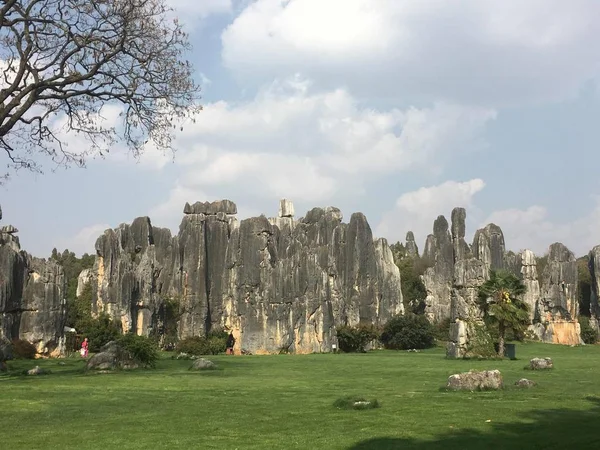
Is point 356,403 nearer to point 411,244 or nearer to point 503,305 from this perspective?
point 503,305

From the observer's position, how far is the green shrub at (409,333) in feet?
224

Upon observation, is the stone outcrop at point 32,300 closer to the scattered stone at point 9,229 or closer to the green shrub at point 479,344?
the scattered stone at point 9,229

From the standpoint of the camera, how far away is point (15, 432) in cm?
1423

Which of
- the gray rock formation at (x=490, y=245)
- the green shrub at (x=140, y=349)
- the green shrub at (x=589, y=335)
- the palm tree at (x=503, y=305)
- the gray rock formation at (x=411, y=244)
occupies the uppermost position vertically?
the gray rock formation at (x=411, y=244)

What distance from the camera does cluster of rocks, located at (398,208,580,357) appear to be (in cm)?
7006

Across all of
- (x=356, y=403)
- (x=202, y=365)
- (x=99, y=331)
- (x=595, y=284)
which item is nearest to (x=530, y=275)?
(x=595, y=284)

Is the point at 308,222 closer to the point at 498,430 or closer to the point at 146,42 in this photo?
the point at 146,42

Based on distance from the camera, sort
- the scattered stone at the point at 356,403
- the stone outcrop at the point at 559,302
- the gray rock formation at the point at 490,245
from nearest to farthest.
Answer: the scattered stone at the point at 356,403 → the stone outcrop at the point at 559,302 → the gray rock formation at the point at 490,245

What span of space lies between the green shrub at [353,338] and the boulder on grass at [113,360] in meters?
35.3

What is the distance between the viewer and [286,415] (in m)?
16.4

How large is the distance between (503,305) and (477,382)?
2688 centimetres

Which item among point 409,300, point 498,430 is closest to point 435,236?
point 409,300

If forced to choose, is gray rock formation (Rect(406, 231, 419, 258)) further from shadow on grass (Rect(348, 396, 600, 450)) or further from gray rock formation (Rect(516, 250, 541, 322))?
shadow on grass (Rect(348, 396, 600, 450))

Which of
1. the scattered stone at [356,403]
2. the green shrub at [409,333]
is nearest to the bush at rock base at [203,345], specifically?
the green shrub at [409,333]
